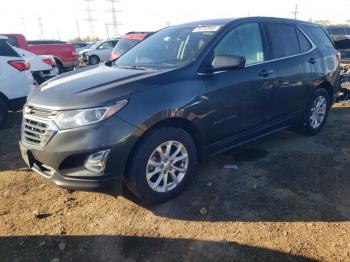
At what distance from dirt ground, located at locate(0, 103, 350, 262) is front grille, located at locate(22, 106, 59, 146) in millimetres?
791

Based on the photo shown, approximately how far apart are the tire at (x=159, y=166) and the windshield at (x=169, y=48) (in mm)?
849

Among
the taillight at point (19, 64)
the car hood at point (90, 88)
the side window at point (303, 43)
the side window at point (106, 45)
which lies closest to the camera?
the car hood at point (90, 88)

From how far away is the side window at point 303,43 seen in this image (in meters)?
5.10

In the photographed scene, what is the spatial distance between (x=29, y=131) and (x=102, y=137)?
92 cm

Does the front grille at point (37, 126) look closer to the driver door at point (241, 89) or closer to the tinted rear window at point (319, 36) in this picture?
the driver door at point (241, 89)

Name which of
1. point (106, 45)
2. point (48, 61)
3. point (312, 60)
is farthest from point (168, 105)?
point (106, 45)

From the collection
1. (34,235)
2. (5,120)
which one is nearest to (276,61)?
(34,235)

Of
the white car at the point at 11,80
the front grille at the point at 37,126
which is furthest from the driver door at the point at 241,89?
the white car at the point at 11,80

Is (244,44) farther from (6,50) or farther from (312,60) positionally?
(6,50)

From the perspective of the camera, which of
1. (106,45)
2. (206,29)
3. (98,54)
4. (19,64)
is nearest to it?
(206,29)

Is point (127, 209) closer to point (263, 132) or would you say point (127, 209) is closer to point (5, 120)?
point (263, 132)

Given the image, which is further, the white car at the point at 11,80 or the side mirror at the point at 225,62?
the white car at the point at 11,80

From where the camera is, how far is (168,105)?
3332mm

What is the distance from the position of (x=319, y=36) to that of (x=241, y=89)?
245 centimetres
